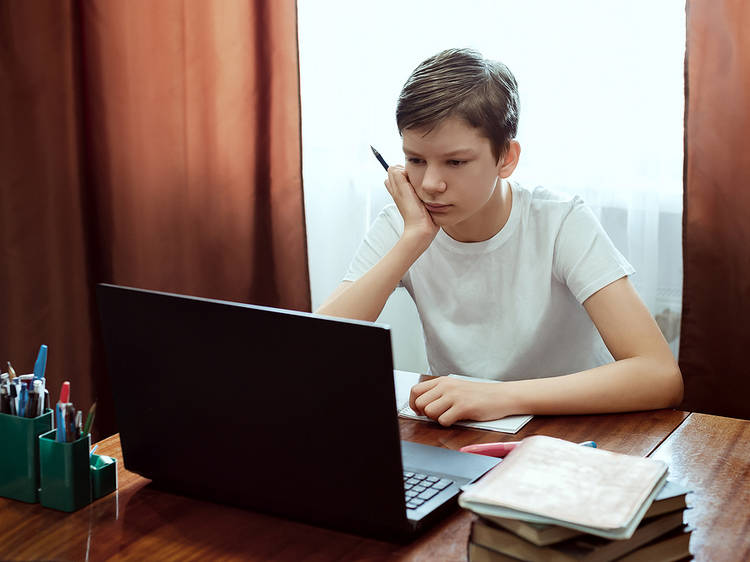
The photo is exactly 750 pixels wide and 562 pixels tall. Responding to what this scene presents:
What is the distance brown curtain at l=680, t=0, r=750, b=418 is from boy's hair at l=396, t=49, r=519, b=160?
1.72 feet

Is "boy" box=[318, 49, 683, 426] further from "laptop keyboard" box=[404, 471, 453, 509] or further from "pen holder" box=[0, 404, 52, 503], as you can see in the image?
"pen holder" box=[0, 404, 52, 503]

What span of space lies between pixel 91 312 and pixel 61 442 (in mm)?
1303

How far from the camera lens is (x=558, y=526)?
69 centimetres

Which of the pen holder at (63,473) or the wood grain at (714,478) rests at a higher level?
the pen holder at (63,473)

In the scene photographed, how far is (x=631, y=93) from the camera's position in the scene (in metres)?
1.96

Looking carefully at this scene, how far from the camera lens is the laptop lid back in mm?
746

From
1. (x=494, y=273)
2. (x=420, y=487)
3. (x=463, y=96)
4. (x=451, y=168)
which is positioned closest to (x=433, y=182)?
(x=451, y=168)

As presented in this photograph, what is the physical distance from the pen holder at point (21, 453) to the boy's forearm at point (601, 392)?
0.64 m

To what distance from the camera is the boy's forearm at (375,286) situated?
4.90 ft

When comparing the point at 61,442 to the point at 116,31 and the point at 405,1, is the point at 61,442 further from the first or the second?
the point at 405,1

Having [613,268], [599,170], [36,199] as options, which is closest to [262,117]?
[36,199]

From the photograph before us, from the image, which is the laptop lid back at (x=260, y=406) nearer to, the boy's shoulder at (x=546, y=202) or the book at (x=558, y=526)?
the book at (x=558, y=526)

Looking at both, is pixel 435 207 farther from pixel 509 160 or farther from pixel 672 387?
pixel 672 387

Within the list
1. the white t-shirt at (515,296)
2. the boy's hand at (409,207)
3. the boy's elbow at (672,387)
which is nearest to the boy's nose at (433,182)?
the boy's hand at (409,207)
